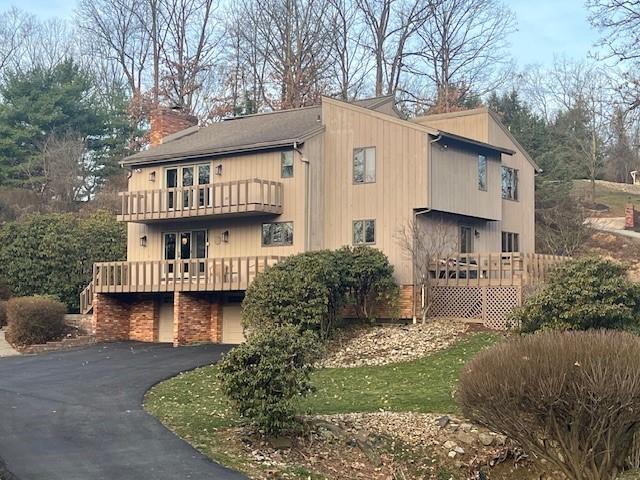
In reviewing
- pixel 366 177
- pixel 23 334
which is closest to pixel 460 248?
pixel 366 177

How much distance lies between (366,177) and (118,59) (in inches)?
1275

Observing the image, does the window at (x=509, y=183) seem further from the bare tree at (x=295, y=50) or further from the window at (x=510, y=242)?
the bare tree at (x=295, y=50)

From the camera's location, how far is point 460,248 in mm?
29844

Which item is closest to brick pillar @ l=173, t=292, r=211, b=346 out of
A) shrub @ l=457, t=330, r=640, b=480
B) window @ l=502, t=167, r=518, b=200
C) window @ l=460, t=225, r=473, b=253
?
window @ l=460, t=225, r=473, b=253

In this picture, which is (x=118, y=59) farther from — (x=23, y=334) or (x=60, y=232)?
(x=23, y=334)

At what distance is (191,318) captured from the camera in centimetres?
2975

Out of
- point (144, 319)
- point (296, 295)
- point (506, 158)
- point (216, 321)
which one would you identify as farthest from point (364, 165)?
point (144, 319)

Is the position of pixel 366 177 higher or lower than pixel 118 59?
lower

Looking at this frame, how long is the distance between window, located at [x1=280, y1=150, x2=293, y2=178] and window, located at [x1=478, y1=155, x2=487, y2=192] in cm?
662

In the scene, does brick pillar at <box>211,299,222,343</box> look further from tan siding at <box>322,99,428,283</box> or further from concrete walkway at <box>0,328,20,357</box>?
concrete walkway at <box>0,328,20,357</box>

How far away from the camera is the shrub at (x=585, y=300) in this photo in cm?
2017

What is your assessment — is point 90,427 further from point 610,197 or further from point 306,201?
point 610,197

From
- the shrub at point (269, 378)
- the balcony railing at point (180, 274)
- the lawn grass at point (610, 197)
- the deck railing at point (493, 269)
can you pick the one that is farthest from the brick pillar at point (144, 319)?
the lawn grass at point (610, 197)

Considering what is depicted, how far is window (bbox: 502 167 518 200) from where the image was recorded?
32875mm
